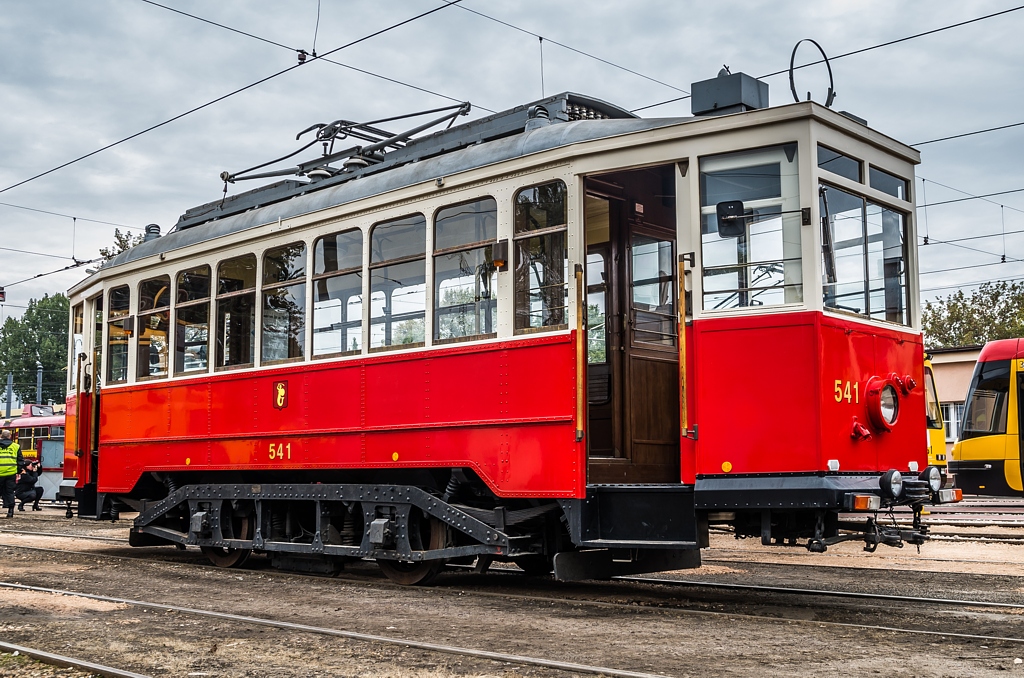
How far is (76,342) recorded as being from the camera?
13.9 m

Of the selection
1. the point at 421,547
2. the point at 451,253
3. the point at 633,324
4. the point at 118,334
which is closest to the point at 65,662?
the point at 421,547

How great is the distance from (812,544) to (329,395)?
4594 millimetres

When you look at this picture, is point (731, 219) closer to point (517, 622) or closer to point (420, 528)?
point (517, 622)

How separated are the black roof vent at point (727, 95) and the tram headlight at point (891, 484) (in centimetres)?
278

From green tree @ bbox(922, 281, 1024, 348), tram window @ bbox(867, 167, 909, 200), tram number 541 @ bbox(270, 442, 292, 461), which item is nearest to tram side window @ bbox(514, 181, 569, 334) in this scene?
tram window @ bbox(867, 167, 909, 200)

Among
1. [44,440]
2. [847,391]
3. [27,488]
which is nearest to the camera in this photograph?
[847,391]

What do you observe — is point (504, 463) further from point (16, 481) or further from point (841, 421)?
point (16, 481)

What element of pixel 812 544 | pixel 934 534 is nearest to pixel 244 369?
pixel 812 544

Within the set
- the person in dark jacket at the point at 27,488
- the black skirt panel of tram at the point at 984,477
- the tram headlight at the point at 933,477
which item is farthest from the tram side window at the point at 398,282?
the person in dark jacket at the point at 27,488

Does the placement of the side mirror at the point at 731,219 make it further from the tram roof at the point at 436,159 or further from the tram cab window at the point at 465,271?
the tram cab window at the point at 465,271

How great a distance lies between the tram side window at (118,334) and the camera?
1270cm

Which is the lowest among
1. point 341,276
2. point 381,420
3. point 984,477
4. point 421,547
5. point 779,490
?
point 421,547

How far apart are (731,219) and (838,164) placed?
0.87 meters

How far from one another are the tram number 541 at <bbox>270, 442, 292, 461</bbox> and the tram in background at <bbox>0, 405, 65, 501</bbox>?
18.9 meters
